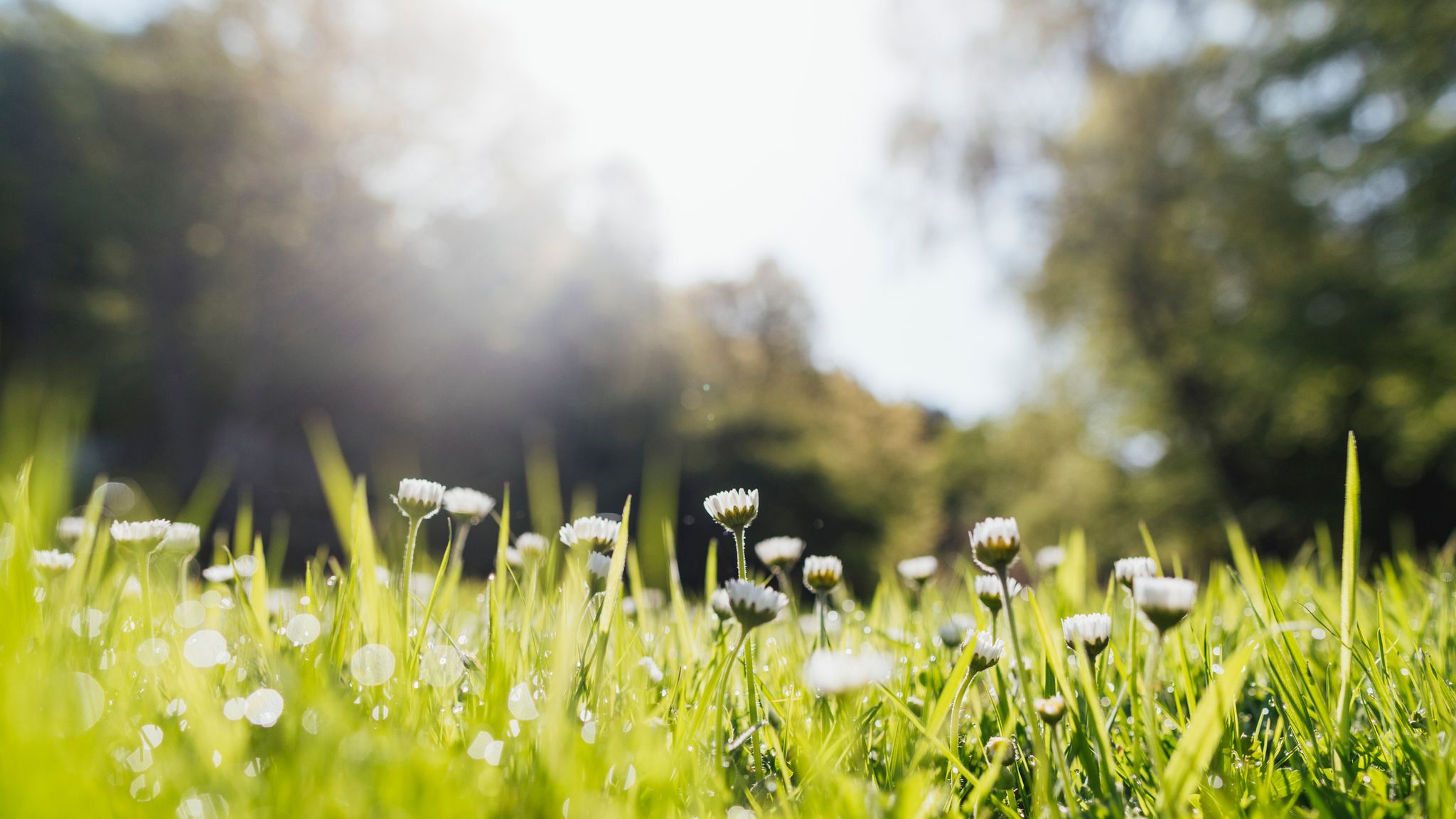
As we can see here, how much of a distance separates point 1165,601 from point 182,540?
1418 mm

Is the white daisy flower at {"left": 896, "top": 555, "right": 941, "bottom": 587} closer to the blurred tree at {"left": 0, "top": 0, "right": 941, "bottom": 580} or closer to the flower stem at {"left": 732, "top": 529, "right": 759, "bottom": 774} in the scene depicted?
the flower stem at {"left": 732, "top": 529, "right": 759, "bottom": 774}

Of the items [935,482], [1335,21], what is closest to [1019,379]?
[935,482]

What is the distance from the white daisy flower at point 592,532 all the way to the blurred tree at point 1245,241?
9724mm

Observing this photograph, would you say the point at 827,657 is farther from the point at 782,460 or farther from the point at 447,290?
the point at 447,290

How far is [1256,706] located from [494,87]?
1743 cm

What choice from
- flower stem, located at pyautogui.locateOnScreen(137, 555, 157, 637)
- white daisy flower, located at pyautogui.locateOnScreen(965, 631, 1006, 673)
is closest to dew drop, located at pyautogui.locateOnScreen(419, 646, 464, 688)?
flower stem, located at pyautogui.locateOnScreen(137, 555, 157, 637)

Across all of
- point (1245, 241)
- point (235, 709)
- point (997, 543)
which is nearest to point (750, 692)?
point (997, 543)

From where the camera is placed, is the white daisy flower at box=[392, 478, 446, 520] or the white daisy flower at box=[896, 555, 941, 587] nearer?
the white daisy flower at box=[392, 478, 446, 520]

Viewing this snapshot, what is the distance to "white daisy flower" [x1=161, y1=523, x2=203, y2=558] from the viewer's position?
1226mm

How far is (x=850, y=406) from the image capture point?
740 inches

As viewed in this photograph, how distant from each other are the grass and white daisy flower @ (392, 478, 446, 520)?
5cm

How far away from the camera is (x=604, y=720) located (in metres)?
0.93

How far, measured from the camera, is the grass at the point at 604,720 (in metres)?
0.65

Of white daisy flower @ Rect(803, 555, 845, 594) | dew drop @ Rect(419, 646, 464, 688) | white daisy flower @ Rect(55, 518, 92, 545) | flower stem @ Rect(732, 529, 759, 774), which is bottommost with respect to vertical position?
flower stem @ Rect(732, 529, 759, 774)
